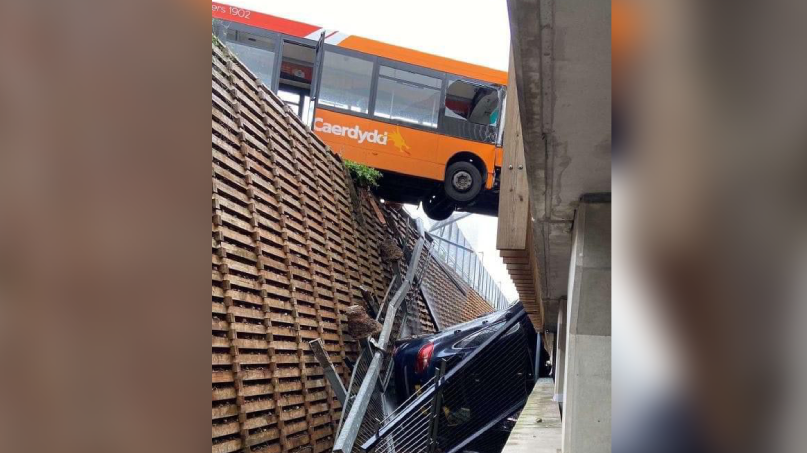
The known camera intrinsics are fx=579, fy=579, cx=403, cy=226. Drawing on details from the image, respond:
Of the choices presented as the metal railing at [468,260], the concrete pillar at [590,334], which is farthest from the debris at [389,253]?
the metal railing at [468,260]

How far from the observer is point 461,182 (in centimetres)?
1236

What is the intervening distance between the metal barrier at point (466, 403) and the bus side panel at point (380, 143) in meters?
4.61

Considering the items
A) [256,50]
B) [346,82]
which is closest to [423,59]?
Answer: [346,82]

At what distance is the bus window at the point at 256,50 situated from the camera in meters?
11.3

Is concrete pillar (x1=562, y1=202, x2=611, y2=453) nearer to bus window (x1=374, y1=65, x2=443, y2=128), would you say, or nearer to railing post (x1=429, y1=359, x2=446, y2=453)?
railing post (x1=429, y1=359, x2=446, y2=453)

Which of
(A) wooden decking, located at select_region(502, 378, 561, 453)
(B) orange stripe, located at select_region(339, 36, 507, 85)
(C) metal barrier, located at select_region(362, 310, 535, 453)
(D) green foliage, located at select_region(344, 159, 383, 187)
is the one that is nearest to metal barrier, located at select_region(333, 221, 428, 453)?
(C) metal barrier, located at select_region(362, 310, 535, 453)

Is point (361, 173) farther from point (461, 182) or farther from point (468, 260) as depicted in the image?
point (468, 260)

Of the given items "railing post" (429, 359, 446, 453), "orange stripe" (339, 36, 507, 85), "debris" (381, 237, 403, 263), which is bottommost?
"railing post" (429, 359, 446, 453)

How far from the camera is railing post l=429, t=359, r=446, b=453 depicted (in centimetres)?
689

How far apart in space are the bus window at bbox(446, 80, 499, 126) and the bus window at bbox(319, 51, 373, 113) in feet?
5.68
